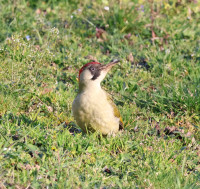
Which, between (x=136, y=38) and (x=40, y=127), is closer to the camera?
(x=40, y=127)

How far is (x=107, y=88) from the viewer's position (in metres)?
6.42

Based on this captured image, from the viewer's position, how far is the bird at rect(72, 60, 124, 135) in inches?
181

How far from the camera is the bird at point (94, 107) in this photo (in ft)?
15.1

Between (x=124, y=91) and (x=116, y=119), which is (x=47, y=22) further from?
(x=116, y=119)

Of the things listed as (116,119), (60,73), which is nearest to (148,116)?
(116,119)

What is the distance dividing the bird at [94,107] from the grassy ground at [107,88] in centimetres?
14

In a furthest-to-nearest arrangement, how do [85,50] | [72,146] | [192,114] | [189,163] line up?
[85,50] < [192,114] < [189,163] < [72,146]

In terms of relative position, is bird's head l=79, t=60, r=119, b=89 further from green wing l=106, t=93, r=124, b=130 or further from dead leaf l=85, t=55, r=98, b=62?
dead leaf l=85, t=55, r=98, b=62

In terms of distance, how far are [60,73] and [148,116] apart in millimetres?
1626

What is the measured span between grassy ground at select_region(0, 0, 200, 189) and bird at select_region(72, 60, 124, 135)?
5.7 inches

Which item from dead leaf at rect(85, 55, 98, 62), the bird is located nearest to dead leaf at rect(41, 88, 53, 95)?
the bird

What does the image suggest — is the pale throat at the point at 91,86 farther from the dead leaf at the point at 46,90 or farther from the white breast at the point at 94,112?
the dead leaf at the point at 46,90

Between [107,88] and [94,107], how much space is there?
1855mm

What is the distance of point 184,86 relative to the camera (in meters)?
6.02
